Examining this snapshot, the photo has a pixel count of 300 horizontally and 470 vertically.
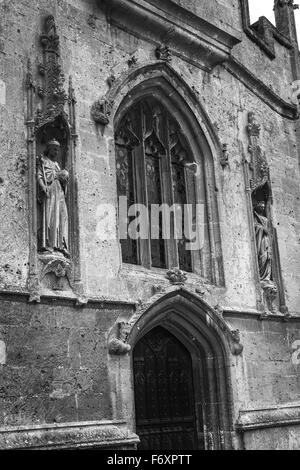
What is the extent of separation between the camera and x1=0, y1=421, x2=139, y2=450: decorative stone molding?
7.11 meters

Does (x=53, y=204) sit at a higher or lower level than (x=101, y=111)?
lower

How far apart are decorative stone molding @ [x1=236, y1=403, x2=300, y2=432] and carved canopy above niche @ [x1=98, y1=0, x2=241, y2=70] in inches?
218

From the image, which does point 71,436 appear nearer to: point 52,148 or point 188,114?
point 52,148

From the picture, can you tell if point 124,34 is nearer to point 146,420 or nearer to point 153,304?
point 153,304

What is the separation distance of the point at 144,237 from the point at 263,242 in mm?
2428

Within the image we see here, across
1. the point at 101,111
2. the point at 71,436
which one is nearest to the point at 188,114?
the point at 101,111

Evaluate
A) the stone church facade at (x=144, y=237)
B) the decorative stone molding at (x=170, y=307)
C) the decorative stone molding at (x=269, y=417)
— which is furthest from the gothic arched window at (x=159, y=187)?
the decorative stone molding at (x=269, y=417)

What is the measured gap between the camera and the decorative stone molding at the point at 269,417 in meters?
9.53

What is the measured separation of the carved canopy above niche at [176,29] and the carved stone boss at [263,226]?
4.31 ft

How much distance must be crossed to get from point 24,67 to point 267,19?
6.30 m

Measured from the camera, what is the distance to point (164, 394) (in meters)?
9.40

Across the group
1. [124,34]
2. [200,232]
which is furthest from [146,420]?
[124,34]

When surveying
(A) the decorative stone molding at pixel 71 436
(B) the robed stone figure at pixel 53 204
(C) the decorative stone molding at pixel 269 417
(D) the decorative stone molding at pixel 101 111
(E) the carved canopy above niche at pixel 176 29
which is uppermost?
(E) the carved canopy above niche at pixel 176 29

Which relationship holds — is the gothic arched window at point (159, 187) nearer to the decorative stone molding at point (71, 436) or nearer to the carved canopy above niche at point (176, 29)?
the carved canopy above niche at point (176, 29)
